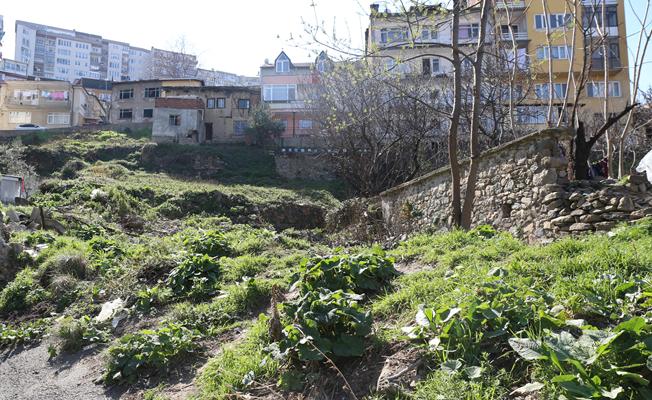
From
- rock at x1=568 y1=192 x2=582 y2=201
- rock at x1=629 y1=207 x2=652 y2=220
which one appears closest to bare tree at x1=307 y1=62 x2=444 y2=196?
rock at x1=568 y1=192 x2=582 y2=201

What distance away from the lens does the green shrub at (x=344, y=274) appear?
501 centimetres

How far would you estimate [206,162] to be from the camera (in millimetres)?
34844

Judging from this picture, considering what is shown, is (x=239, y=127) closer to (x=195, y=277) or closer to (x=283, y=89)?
(x=283, y=89)

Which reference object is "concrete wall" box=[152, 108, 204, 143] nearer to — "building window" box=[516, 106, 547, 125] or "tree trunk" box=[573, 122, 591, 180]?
"building window" box=[516, 106, 547, 125]

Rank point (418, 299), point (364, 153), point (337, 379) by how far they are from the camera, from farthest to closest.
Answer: point (364, 153), point (418, 299), point (337, 379)

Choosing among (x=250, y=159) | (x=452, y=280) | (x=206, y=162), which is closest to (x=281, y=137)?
(x=250, y=159)

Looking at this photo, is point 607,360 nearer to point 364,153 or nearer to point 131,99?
point 364,153

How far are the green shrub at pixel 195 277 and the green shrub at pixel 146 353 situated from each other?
1645 millimetres

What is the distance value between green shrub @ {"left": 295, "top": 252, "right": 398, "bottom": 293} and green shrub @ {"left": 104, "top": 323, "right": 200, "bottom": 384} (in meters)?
1.36

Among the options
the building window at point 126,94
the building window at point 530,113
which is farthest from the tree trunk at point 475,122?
the building window at point 126,94

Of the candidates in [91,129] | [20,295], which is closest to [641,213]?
[20,295]

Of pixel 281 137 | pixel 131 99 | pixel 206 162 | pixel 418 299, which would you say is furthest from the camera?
pixel 131 99

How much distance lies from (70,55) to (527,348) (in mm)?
117449

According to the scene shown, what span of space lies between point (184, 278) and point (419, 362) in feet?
15.4
